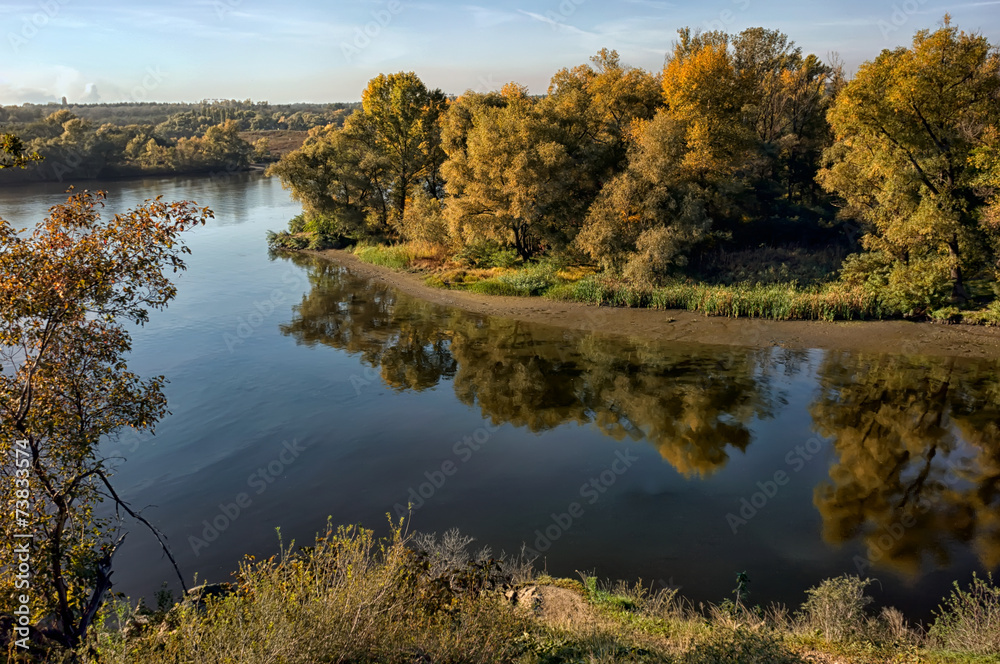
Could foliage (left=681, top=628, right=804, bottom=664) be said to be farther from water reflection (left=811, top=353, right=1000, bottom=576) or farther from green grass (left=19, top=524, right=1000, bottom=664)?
water reflection (left=811, top=353, right=1000, bottom=576)

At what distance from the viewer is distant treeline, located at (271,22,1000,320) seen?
78.4 ft

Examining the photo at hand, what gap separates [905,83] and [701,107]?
9021 millimetres

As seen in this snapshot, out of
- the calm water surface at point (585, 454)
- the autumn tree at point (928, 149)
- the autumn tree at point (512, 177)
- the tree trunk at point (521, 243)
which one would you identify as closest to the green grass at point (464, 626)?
the calm water surface at point (585, 454)

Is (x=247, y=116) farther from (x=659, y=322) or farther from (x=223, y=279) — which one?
(x=659, y=322)

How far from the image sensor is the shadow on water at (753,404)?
13477 millimetres

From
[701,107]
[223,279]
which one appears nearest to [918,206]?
[701,107]

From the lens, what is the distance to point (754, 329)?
25.8 metres

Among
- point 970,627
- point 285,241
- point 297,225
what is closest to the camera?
point 970,627

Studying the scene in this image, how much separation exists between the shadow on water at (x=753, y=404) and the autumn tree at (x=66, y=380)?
12421 millimetres

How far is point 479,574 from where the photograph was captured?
8953 millimetres

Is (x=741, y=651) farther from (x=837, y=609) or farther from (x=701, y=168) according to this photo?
(x=701, y=168)

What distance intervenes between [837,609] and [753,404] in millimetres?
10113

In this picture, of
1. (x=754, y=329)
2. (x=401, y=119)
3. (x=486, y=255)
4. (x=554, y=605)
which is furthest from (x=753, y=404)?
(x=401, y=119)

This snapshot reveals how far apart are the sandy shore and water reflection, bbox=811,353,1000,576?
1303 mm
